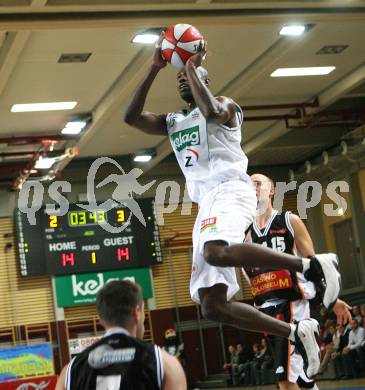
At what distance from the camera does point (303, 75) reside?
62.0 feet

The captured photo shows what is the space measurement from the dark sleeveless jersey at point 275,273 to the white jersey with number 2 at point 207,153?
116cm

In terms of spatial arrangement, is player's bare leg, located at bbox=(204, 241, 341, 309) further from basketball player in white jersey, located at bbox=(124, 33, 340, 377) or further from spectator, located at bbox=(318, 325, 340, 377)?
spectator, located at bbox=(318, 325, 340, 377)

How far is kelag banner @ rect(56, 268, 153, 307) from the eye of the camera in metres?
23.1

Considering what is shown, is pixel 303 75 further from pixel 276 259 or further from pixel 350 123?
pixel 276 259

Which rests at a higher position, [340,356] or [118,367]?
[118,367]

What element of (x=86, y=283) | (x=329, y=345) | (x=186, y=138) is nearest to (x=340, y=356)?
(x=329, y=345)

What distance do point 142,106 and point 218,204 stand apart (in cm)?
103

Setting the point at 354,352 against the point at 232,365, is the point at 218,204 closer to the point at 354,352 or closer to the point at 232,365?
the point at 354,352

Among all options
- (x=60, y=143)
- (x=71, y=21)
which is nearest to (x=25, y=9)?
(x=71, y=21)

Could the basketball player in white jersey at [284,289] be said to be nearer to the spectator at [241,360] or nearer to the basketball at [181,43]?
the basketball at [181,43]

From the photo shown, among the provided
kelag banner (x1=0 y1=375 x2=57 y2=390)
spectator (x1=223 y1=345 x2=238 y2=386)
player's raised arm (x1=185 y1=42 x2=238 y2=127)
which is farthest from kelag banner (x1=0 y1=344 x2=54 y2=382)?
spectator (x1=223 y1=345 x2=238 y2=386)

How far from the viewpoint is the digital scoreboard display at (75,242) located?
22.4 metres

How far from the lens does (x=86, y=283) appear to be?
76.2 feet

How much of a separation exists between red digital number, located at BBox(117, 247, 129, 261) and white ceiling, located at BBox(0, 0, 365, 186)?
109 inches
